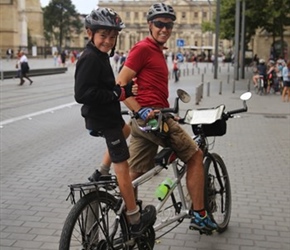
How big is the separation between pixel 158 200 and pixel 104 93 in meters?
1.39

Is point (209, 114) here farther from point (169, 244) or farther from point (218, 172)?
point (169, 244)

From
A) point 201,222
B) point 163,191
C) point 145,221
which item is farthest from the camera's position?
point 201,222

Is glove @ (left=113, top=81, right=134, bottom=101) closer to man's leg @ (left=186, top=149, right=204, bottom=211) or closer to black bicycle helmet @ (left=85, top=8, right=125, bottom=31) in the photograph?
black bicycle helmet @ (left=85, top=8, right=125, bottom=31)

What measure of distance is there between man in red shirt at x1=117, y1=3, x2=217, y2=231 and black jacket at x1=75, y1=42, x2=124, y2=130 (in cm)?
55

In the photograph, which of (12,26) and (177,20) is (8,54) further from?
(177,20)

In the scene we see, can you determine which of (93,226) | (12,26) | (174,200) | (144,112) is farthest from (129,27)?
(93,226)

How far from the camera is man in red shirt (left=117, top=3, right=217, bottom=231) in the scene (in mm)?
4289

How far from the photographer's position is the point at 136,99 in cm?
444

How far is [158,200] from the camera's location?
450 centimetres

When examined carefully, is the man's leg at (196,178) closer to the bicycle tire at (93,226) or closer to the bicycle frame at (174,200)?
the bicycle frame at (174,200)

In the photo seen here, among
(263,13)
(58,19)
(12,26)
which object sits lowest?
(263,13)

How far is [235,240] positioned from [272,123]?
935 cm

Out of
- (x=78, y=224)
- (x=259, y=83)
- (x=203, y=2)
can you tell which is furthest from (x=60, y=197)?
(x=203, y=2)

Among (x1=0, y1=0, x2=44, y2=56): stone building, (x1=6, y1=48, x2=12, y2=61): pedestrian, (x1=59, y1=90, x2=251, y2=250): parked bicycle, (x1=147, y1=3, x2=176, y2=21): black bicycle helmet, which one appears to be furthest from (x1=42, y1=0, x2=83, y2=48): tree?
(x1=147, y1=3, x2=176, y2=21): black bicycle helmet
